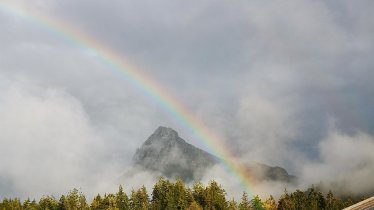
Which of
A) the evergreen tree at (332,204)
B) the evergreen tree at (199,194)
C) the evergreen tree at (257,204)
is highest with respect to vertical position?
the evergreen tree at (257,204)

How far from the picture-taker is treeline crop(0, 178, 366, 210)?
103 m

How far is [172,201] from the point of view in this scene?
105312 mm

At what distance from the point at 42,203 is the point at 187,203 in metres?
30.7

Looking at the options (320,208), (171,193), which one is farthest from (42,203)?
(320,208)

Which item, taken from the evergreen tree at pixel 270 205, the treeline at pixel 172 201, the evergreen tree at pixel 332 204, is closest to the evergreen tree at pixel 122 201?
the treeline at pixel 172 201

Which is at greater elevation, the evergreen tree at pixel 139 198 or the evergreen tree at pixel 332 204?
the evergreen tree at pixel 139 198

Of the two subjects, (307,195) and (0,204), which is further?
(307,195)

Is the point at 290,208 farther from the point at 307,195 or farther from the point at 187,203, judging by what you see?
the point at 187,203

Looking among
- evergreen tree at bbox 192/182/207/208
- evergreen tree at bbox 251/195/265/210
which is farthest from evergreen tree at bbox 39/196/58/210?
evergreen tree at bbox 251/195/265/210

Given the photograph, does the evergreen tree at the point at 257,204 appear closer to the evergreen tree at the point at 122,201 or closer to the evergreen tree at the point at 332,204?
the evergreen tree at the point at 332,204

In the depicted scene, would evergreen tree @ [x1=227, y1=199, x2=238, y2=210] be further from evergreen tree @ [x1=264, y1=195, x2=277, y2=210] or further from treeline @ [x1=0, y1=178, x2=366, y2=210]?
evergreen tree @ [x1=264, y1=195, x2=277, y2=210]

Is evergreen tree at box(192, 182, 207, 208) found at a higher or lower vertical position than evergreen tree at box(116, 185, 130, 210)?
lower

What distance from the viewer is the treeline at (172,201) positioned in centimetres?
10291

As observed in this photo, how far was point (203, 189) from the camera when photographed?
106 metres
